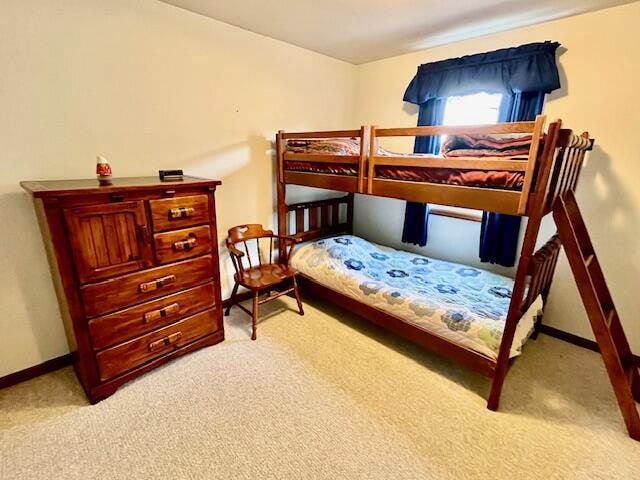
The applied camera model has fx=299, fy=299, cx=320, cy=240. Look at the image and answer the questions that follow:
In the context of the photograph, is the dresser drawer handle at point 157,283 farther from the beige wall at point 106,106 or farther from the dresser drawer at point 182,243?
the beige wall at point 106,106

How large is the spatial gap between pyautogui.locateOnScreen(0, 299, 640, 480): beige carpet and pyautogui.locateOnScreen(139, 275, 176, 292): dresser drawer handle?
23.8 inches

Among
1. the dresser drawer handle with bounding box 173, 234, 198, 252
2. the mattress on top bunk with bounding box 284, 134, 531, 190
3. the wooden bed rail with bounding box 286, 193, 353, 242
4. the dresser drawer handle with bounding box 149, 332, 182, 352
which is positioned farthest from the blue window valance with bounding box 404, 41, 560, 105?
the dresser drawer handle with bounding box 149, 332, 182, 352

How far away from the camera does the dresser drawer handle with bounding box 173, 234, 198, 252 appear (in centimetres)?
191

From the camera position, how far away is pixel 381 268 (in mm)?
2729

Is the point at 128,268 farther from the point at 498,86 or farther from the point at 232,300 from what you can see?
the point at 498,86

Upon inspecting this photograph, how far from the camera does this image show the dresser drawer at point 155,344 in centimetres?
176

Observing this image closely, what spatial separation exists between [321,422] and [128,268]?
55.3 inches

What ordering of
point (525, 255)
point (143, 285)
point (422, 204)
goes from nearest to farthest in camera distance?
point (525, 255) < point (143, 285) < point (422, 204)

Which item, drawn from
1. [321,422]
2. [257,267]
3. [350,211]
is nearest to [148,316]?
[257,267]

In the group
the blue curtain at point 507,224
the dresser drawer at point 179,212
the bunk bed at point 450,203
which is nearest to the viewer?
the bunk bed at point 450,203

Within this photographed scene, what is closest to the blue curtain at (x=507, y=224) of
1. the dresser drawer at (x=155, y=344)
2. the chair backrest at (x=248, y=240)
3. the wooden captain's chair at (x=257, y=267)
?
the wooden captain's chair at (x=257, y=267)

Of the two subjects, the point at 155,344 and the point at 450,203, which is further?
the point at 155,344

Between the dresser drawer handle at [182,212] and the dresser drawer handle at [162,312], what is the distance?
23.2 inches

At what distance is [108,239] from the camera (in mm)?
1650
